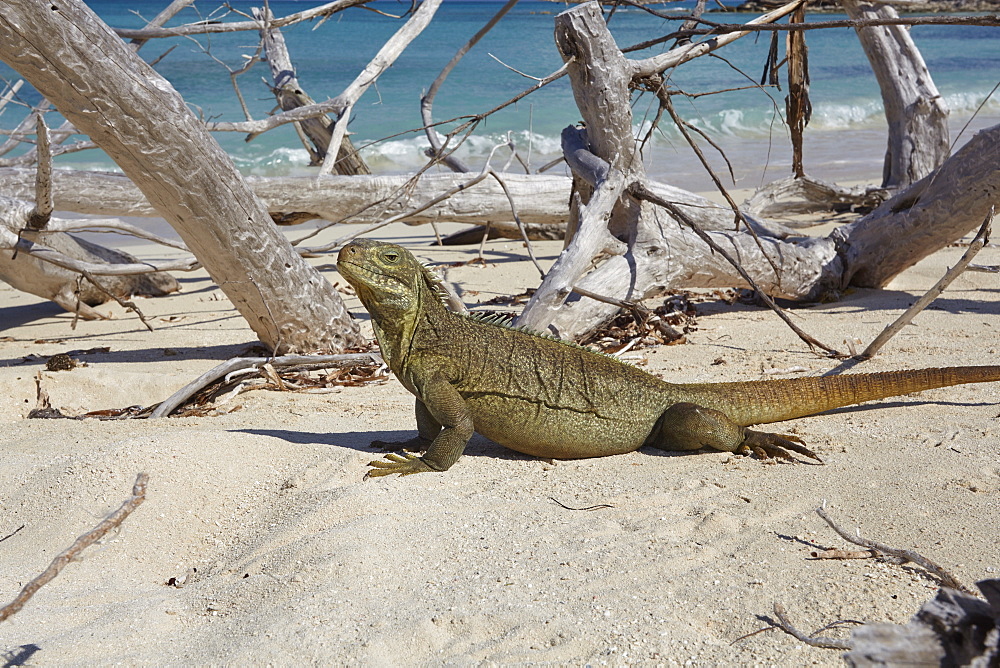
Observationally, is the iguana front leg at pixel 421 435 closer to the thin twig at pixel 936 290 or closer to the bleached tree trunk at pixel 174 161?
the bleached tree trunk at pixel 174 161

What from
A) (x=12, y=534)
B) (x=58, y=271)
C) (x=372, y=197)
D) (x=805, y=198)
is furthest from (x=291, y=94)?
(x=12, y=534)

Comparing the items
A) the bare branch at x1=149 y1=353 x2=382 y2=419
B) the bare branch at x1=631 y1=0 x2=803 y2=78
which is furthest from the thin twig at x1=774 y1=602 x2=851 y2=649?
the bare branch at x1=631 y1=0 x2=803 y2=78

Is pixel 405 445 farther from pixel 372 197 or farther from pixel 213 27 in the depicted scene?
pixel 213 27

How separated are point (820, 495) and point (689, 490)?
617 millimetres

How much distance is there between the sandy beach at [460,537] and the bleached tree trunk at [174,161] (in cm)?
91

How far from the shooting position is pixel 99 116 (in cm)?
508

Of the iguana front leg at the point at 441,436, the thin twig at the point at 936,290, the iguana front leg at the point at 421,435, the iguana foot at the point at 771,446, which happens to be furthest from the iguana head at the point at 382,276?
the thin twig at the point at 936,290

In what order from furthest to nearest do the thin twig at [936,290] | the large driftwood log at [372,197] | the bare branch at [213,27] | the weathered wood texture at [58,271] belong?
the large driftwood log at [372,197] < the bare branch at [213,27] < the weathered wood texture at [58,271] < the thin twig at [936,290]

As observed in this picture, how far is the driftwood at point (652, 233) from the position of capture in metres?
6.30

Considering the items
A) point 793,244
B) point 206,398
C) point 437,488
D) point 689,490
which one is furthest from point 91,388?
point 793,244

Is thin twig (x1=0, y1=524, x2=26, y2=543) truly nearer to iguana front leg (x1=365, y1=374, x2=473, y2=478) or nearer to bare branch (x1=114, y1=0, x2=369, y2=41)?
iguana front leg (x1=365, y1=374, x2=473, y2=478)

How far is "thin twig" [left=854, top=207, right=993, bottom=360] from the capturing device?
16.8 ft

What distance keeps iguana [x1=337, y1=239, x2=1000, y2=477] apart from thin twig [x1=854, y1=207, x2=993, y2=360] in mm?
651

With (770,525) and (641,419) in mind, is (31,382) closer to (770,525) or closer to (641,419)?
(641,419)
